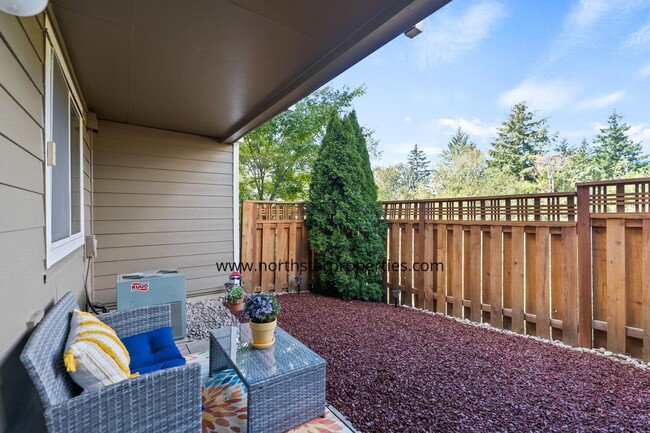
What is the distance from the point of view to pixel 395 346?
9.17 ft

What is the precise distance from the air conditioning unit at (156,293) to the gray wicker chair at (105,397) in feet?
4.91

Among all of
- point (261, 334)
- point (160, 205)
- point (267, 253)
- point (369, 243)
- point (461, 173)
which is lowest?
point (261, 334)

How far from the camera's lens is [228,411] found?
1896 millimetres

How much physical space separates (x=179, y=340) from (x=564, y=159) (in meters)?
18.7

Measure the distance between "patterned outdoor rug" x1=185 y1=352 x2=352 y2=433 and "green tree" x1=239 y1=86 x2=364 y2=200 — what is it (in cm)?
584

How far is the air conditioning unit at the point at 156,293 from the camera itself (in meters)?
2.90

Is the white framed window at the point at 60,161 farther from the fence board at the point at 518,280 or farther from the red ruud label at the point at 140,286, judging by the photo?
the fence board at the point at 518,280

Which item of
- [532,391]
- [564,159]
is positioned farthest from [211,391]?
[564,159]

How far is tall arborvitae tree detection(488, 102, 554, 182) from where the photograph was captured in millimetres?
16297

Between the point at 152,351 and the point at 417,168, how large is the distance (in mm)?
20233

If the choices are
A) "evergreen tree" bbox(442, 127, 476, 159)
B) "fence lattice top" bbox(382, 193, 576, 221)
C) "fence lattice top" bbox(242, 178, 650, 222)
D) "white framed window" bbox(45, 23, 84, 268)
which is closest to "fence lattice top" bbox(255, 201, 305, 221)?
"fence lattice top" bbox(242, 178, 650, 222)

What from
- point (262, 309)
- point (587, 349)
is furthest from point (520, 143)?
point (262, 309)

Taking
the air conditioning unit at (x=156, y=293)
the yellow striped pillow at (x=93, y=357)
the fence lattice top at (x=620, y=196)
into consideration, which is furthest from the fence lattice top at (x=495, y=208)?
the yellow striped pillow at (x=93, y=357)

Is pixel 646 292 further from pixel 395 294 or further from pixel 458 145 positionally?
pixel 458 145
